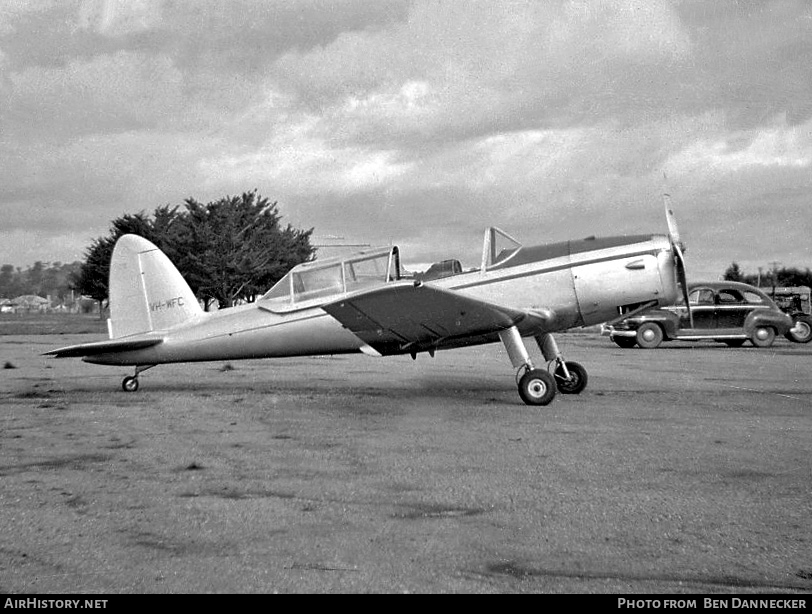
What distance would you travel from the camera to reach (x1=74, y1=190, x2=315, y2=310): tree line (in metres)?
40.2

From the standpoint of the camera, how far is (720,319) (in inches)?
805

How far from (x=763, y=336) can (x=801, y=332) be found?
298 centimetres

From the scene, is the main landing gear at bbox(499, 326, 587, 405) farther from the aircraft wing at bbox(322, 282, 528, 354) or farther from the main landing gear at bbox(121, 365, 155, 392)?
the main landing gear at bbox(121, 365, 155, 392)

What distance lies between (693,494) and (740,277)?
94848mm

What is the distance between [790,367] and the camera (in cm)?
1374

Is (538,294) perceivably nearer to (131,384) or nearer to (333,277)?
(333,277)

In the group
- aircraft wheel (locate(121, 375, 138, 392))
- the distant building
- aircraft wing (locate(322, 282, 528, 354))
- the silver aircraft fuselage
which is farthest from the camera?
the distant building

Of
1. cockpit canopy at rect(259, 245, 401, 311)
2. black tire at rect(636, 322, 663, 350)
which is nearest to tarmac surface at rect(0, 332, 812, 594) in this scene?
cockpit canopy at rect(259, 245, 401, 311)

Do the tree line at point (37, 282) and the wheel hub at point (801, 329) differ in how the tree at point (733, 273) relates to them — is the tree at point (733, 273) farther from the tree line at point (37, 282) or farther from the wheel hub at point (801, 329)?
the tree line at point (37, 282)

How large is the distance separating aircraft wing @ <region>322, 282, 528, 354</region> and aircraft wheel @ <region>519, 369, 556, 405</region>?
812 millimetres

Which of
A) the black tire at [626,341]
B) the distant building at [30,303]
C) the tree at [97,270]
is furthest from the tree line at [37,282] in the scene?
the black tire at [626,341]

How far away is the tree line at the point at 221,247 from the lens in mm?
40219

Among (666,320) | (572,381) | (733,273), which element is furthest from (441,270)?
(733,273)
